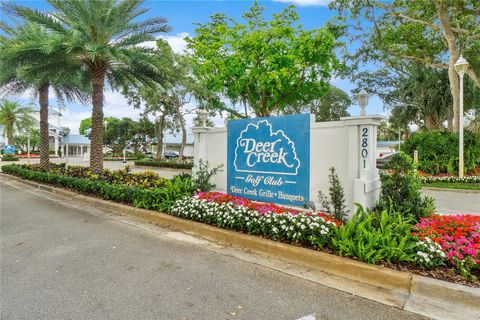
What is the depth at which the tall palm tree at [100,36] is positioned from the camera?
9207 millimetres

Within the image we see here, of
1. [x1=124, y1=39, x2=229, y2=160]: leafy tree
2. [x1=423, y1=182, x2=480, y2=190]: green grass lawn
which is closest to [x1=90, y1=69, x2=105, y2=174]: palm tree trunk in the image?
[x1=124, y1=39, x2=229, y2=160]: leafy tree

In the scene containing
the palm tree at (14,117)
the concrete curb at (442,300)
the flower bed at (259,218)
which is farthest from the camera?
the palm tree at (14,117)

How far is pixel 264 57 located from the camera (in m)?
17.1

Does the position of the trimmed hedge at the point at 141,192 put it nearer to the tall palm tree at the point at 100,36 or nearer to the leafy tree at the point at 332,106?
the tall palm tree at the point at 100,36

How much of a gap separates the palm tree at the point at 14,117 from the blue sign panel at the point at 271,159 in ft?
146

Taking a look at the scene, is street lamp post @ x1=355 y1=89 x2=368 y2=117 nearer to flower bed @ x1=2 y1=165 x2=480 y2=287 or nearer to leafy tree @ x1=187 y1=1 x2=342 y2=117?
flower bed @ x1=2 y1=165 x2=480 y2=287

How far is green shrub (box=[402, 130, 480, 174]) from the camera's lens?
14297mm

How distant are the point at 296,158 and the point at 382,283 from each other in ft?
8.39

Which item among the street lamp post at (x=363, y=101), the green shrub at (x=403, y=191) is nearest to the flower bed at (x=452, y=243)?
the green shrub at (x=403, y=191)

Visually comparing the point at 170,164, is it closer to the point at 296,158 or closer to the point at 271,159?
the point at 271,159

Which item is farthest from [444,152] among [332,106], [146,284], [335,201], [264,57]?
[332,106]

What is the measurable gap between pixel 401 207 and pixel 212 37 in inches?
673

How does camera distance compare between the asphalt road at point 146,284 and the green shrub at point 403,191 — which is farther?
the green shrub at point 403,191

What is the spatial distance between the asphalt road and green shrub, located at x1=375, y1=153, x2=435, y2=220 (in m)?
2.17
